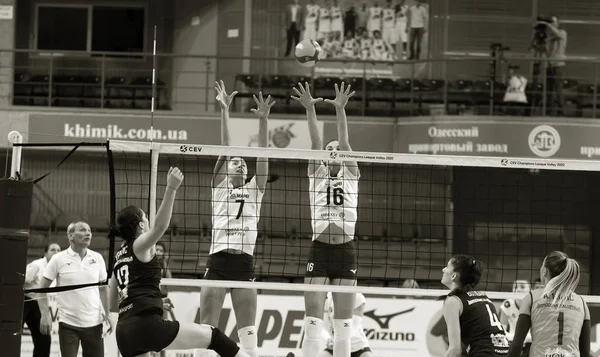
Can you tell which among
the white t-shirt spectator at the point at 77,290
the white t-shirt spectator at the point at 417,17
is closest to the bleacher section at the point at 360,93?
the white t-shirt spectator at the point at 417,17

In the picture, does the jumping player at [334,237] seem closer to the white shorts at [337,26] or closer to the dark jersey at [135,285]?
the dark jersey at [135,285]

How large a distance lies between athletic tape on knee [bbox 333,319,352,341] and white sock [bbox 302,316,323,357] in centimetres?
17

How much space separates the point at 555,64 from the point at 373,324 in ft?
27.6

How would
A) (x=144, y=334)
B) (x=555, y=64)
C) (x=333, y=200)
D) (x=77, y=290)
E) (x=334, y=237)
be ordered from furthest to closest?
(x=555, y=64)
(x=77, y=290)
(x=333, y=200)
(x=334, y=237)
(x=144, y=334)

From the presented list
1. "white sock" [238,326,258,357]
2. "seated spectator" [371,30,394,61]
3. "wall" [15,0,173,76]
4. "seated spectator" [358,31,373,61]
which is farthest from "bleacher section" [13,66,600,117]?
"white sock" [238,326,258,357]

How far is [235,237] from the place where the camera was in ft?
33.2

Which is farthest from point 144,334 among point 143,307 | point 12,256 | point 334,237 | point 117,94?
point 117,94

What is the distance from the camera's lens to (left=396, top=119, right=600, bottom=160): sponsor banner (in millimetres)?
20766

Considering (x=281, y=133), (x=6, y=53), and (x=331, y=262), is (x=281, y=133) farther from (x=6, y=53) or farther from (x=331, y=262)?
(x=331, y=262)

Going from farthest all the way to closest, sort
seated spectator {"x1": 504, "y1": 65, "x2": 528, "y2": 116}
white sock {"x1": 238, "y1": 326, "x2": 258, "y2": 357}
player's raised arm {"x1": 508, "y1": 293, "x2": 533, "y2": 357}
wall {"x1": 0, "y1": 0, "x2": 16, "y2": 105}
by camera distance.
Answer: wall {"x1": 0, "y1": 0, "x2": 16, "y2": 105} < seated spectator {"x1": 504, "y1": 65, "x2": 528, "y2": 116} < white sock {"x1": 238, "y1": 326, "x2": 258, "y2": 357} < player's raised arm {"x1": 508, "y1": 293, "x2": 533, "y2": 357}

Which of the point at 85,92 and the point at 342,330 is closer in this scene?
the point at 342,330

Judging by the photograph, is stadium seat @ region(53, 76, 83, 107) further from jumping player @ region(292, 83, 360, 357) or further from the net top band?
jumping player @ region(292, 83, 360, 357)

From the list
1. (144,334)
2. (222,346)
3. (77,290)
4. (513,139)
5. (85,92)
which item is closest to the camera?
(144,334)

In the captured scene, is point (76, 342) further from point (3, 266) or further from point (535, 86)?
point (535, 86)
